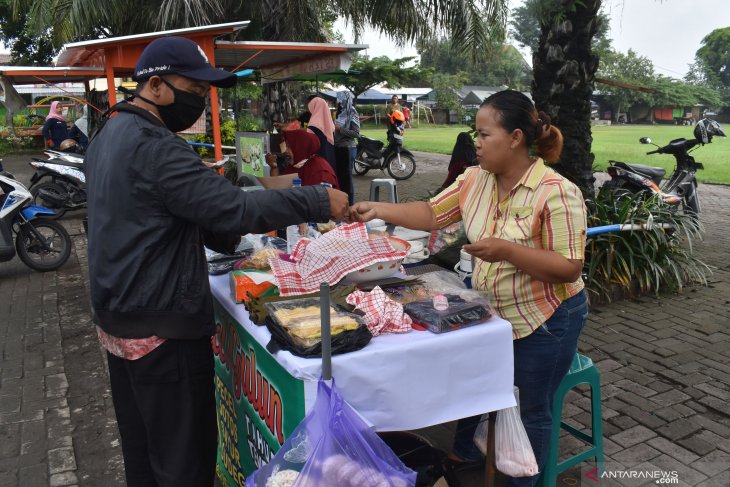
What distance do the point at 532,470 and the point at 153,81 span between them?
1.98 metres

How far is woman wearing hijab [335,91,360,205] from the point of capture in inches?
350

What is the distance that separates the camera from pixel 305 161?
20.4 feet

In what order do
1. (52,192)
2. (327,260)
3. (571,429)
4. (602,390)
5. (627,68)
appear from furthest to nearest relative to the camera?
(627,68) → (52,192) → (602,390) → (571,429) → (327,260)

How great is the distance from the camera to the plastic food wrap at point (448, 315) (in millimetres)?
Answer: 2068

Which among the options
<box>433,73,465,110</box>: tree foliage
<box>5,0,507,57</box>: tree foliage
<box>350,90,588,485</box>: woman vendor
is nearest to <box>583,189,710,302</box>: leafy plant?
<box>350,90,588,485</box>: woman vendor

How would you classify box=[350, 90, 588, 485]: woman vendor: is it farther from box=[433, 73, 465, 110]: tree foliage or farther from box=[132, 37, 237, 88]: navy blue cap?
box=[433, 73, 465, 110]: tree foliage

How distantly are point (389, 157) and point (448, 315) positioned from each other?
41.8 ft

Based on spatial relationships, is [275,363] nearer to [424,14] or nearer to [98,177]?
[98,177]

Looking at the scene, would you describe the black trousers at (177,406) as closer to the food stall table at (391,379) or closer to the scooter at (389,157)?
the food stall table at (391,379)

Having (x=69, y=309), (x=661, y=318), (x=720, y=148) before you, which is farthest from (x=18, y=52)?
(x=720, y=148)

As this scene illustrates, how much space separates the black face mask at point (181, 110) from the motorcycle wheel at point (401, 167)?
12.6 meters

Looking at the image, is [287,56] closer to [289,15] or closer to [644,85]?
[289,15]

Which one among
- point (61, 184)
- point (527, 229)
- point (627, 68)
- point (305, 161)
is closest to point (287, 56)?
point (305, 161)

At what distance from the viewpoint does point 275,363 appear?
6.74 ft
